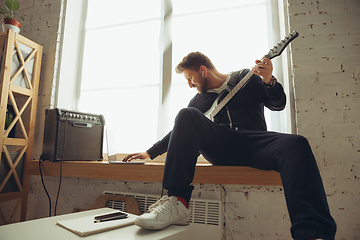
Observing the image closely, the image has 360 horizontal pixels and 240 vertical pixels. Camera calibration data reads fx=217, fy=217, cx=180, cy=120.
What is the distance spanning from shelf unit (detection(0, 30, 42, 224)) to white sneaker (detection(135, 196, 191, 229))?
1273 millimetres

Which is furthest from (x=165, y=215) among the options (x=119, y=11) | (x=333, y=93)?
(x=119, y=11)

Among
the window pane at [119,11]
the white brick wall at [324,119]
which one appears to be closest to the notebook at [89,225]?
the white brick wall at [324,119]

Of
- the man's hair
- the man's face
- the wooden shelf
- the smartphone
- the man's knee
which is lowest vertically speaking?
the smartphone

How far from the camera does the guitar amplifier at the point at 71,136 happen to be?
143cm

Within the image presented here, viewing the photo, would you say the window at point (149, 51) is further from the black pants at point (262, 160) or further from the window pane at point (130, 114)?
the black pants at point (262, 160)

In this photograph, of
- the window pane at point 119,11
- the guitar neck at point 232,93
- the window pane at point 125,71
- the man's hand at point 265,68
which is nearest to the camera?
the man's hand at point 265,68

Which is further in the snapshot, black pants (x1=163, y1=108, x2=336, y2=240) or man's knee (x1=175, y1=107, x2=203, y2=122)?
man's knee (x1=175, y1=107, x2=203, y2=122)

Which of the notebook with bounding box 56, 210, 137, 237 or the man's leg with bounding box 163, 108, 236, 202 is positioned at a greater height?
the man's leg with bounding box 163, 108, 236, 202

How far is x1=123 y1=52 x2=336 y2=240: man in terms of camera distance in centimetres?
66

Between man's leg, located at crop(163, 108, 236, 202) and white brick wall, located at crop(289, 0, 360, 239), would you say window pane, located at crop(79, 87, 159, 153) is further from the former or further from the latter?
white brick wall, located at crop(289, 0, 360, 239)

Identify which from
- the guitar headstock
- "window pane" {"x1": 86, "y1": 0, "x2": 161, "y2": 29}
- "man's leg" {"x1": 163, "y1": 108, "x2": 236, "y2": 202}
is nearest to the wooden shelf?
"man's leg" {"x1": 163, "y1": 108, "x2": 236, "y2": 202}

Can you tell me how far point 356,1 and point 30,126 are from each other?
7.85ft

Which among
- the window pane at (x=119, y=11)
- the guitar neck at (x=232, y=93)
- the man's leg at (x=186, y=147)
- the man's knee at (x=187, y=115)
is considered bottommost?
the man's leg at (x=186, y=147)

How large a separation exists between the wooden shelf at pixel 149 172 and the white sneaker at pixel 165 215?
0.36m
